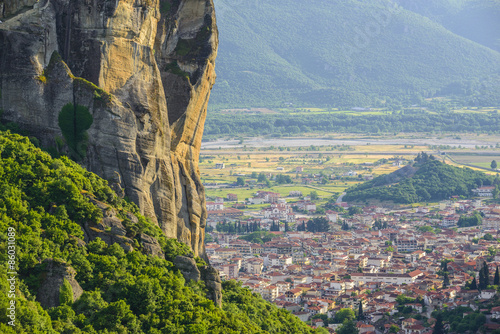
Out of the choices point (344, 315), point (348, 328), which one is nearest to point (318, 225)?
point (344, 315)

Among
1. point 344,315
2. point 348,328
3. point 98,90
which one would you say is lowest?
point 344,315

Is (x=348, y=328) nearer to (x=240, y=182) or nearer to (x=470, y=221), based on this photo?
(x=470, y=221)

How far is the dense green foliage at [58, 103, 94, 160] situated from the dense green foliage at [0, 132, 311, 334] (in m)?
1.10

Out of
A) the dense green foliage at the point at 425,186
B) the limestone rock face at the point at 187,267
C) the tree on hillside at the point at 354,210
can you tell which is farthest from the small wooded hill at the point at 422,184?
the limestone rock face at the point at 187,267

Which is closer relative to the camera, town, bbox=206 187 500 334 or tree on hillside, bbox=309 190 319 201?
town, bbox=206 187 500 334

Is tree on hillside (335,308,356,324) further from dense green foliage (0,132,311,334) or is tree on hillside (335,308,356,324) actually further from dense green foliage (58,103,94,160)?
dense green foliage (58,103,94,160)

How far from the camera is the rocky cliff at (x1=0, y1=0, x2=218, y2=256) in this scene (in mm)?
34719

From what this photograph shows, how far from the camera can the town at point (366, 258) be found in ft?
259

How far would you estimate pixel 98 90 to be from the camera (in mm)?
34844

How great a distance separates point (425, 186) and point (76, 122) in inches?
5283

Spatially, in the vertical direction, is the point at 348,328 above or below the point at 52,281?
below

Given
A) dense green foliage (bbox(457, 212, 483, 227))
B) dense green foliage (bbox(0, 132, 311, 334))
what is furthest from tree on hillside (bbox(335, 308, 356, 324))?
dense green foliage (bbox(457, 212, 483, 227))

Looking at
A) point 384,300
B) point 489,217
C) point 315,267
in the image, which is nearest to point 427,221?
point 489,217

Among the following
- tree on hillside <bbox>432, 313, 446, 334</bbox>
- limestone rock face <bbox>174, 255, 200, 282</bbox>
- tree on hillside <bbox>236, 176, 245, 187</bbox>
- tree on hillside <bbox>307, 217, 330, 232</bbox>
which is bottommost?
tree on hillside <bbox>432, 313, 446, 334</bbox>
